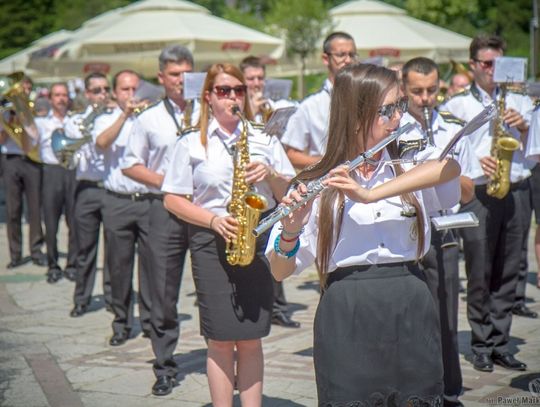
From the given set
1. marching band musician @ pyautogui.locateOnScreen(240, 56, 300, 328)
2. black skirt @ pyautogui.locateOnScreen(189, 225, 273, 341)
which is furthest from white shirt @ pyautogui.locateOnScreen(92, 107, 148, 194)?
black skirt @ pyautogui.locateOnScreen(189, 225, 273, 341)

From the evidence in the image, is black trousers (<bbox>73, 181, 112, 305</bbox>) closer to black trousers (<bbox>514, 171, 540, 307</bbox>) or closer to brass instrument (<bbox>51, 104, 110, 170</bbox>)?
brass instrument (<bbox>51, 104, 110, 170</bbox>)

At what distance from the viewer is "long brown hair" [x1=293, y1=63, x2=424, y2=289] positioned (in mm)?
4219

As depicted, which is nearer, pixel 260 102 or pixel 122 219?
pixel 122 219

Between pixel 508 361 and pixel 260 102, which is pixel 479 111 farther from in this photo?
pixel 260 102

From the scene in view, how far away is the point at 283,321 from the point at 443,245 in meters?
3.31

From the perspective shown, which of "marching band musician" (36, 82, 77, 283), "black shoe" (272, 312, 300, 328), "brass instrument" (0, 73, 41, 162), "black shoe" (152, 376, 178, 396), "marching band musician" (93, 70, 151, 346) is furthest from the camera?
"brass instrument" (0, 73, 41, 162)

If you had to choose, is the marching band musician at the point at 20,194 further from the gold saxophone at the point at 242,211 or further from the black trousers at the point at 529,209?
the gold saxophone at the point at 242,211

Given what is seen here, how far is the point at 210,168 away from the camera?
6113 mm

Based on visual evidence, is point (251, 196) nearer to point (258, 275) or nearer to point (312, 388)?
point (258, 275)

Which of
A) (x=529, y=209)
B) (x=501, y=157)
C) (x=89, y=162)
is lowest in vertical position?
(x=529, y=209)

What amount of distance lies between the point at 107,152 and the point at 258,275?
146 inches

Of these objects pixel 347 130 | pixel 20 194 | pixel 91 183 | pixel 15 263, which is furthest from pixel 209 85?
pixel 20 194

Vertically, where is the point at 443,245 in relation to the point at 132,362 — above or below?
above

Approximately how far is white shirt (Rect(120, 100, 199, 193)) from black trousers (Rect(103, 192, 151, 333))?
860 mm
